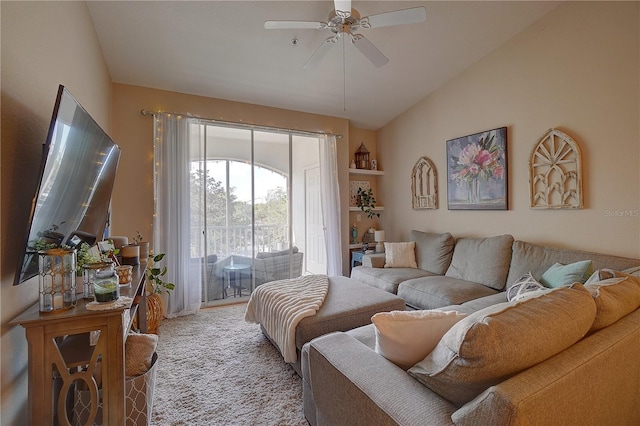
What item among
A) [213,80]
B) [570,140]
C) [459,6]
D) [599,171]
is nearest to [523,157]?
[570,140]

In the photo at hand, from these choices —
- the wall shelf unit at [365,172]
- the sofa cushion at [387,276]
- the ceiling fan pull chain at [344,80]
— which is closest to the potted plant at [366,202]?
the wall shelf unit at [365,172]

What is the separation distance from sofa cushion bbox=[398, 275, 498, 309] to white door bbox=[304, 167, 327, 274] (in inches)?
72.0

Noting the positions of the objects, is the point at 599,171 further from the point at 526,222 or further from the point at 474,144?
the point at 474,144

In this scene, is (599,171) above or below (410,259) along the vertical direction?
above

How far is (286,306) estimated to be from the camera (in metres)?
2.33

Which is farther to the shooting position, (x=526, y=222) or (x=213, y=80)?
(x=213, y=80)

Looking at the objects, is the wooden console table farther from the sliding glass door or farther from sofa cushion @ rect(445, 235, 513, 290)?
sofa cushion @ rect(445, 235, 513, 290)

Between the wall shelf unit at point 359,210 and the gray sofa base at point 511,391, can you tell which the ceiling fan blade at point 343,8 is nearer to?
the gray sofa base at point 511,391

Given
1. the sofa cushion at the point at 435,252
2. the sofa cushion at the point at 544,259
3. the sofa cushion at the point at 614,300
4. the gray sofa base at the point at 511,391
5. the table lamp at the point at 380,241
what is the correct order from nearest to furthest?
the gray sofa base at the point at 511,391 → the sofa cushion at the point at 614,300 → the sofa cushion at the point at 544,259 → the sofa cushion at the point at 435,252 → the table lamp at the point at 380,241

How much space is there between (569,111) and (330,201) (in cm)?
289

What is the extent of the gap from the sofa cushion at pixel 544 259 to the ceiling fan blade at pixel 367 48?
2.27 meters

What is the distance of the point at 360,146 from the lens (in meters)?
5.10

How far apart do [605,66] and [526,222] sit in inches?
59.0

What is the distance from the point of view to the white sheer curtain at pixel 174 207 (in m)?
3.52
